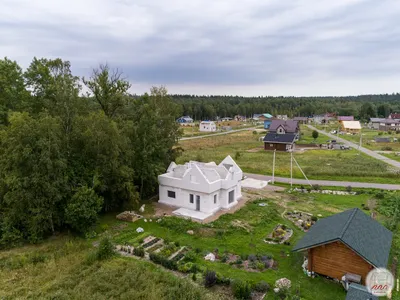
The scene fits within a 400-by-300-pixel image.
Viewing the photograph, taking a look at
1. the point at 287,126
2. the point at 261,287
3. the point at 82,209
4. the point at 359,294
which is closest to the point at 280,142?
the point at 287,126

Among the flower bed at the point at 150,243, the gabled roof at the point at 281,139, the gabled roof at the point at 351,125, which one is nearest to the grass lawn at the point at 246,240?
the flower bed at the point at 150,243

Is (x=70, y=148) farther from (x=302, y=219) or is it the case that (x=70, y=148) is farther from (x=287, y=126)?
(x=287, y=126)

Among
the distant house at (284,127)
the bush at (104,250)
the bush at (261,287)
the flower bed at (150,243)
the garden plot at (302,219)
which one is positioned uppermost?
the distant house at (284,127)

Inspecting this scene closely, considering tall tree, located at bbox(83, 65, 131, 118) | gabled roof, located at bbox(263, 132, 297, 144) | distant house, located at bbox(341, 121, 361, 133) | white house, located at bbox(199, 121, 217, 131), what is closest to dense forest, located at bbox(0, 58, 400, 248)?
tall tree, located at bbox(83, 65, 131, 118)

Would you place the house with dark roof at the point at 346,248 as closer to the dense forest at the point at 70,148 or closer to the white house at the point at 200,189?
the white house at the point at 200,189

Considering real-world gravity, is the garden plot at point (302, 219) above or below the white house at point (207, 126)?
below

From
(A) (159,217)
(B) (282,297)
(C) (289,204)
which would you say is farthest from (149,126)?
(B) (282,297)

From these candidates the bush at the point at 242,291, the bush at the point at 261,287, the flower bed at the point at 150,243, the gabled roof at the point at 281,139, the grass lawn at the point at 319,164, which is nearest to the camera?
the bush at the point at 242,291
